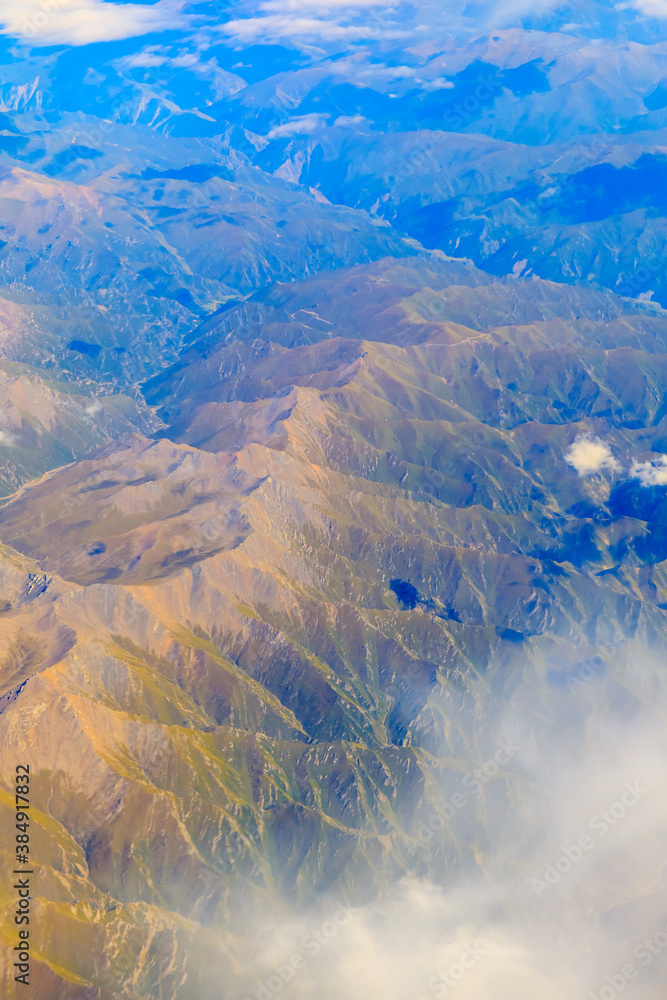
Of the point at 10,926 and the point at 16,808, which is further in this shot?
the point at 16,808

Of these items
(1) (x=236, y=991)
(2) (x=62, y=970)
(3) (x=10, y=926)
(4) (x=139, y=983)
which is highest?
(3) (x=10, y=926)

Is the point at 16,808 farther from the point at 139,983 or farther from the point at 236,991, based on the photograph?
the point at 236,991

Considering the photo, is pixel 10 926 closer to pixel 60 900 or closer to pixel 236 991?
pixel 60 900

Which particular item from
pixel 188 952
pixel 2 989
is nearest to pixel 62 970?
pixel 2 989

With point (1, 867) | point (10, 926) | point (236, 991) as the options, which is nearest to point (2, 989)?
point (10, 926)

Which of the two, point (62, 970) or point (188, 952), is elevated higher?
point (62, 970)

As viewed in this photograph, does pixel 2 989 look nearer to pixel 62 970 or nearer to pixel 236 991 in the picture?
pixel 62 970

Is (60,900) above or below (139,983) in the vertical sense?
above

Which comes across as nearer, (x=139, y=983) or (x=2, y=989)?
(x=2, y=989)
